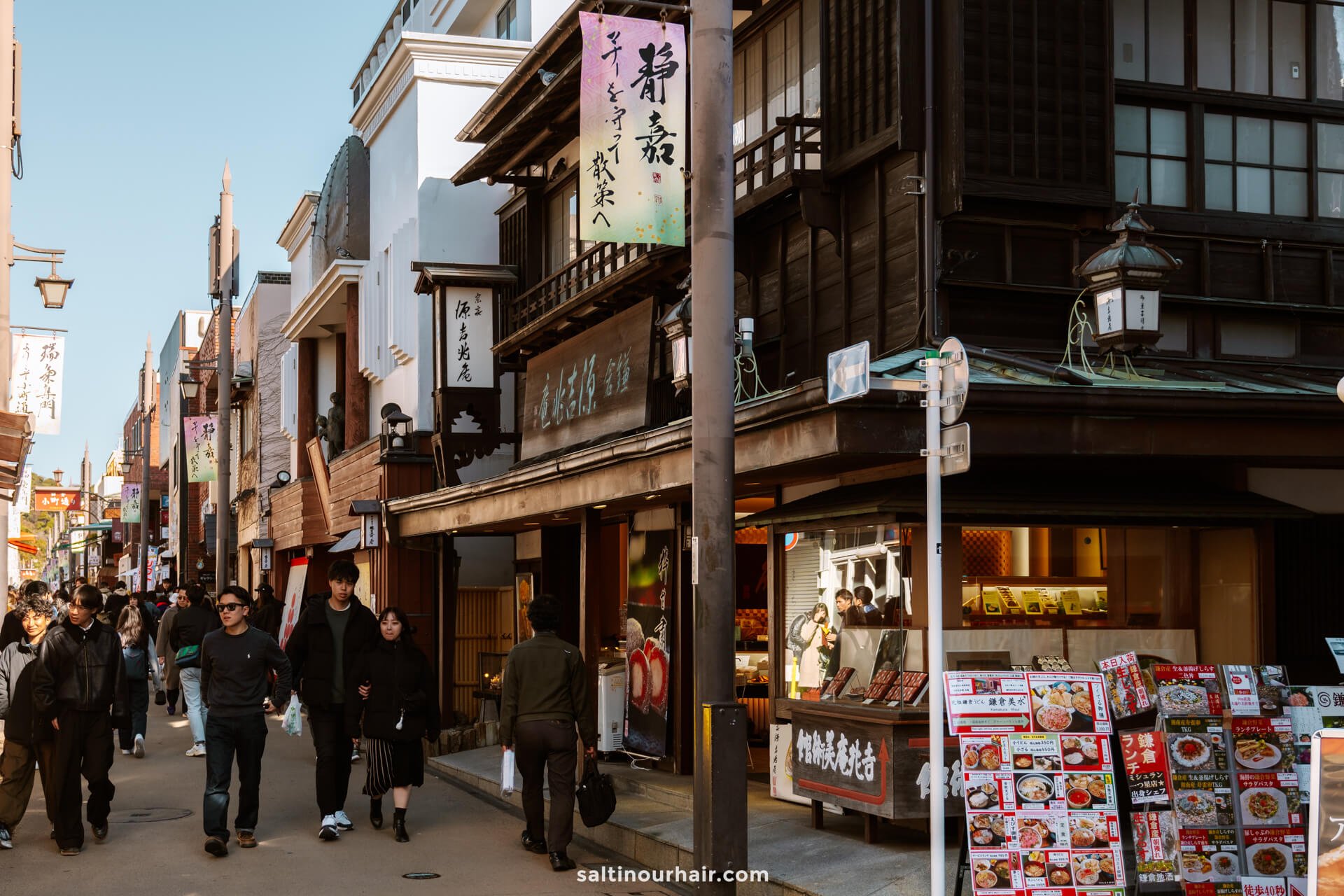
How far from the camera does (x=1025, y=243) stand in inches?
488

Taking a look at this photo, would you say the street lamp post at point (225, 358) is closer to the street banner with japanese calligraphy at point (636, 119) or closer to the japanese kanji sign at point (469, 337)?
the japanese kanji sign at point (469, 337)

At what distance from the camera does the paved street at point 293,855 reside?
1040 centimetres

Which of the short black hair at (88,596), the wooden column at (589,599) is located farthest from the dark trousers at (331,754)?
the wooden column at (589,599)

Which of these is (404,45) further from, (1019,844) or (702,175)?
(1019,844)

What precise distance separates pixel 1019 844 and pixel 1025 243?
5711 millimetres

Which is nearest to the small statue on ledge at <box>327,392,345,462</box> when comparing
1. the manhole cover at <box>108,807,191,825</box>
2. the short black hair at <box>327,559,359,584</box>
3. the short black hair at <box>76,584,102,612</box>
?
the manhole cover at <box>108,807,191,825</box>

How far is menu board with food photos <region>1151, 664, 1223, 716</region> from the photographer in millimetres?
8594

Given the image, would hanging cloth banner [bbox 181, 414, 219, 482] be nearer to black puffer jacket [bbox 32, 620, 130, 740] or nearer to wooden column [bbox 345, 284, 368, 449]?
wooden column [bbox 345, 284, 368, 449]

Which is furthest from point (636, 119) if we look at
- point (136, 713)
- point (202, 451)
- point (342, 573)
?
point (202, 451)

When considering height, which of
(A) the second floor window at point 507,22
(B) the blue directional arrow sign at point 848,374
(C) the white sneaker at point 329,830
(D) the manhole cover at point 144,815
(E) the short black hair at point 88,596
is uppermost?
(A) the second floor window at point 507,22

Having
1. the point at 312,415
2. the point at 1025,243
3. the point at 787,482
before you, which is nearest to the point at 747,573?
the point at 787,482

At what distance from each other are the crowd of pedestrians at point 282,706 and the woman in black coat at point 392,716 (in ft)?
0.04

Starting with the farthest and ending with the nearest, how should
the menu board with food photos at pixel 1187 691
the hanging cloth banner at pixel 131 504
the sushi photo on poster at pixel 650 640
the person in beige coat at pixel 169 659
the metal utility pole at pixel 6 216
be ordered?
1. the hanging cloth banner at pixel 131 504
2. the person in beige coat at pixel 169 659
3. the metal utility pole at pixel 6 216
4. the sushi photo on poster at pixel 650 640
5. the menu board with food photos at pixel 1187 691

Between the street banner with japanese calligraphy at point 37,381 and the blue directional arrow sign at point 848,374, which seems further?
the street banner with japanese calligraphy at point 37,381
